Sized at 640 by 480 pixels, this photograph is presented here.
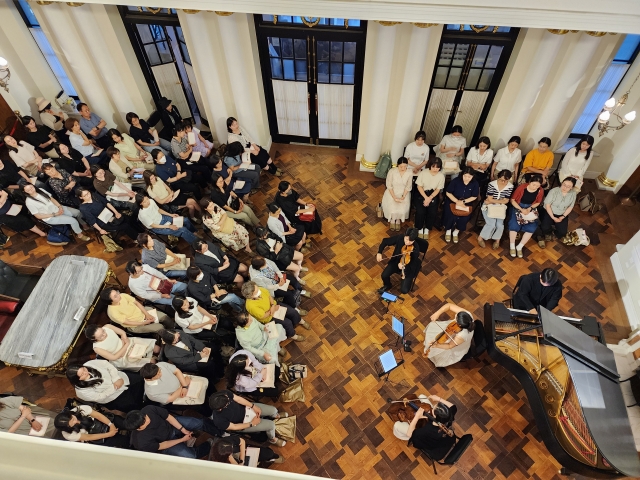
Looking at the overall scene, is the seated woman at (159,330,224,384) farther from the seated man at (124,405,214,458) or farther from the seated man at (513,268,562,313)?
the seated man at (513,268,562,313)

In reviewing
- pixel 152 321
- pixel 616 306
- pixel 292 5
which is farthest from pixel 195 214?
pixel 616 306

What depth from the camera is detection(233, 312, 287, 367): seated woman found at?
14.6 ft

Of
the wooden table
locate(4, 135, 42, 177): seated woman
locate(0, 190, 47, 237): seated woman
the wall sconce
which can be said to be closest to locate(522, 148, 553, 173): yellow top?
the wooden table

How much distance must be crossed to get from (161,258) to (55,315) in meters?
1.34

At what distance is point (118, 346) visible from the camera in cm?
461

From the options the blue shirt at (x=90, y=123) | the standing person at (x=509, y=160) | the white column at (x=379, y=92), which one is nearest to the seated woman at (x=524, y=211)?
the standing person at (x=509, y=160)

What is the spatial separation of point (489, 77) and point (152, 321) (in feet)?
19.4

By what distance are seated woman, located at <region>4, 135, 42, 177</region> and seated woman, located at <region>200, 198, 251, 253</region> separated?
3.00 meters

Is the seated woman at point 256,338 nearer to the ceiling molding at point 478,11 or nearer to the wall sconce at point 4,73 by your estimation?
the ceiling molding at point 478,11

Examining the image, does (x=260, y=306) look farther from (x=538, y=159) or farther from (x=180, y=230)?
(x=538, y=159)

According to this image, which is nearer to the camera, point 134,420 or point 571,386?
point 134,420

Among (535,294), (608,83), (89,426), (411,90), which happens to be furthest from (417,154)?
(89,426)

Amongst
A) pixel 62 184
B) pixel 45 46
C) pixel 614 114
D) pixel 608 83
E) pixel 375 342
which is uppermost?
pixel 45 46

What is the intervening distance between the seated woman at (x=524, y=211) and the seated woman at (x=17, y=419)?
6356 millimetres
